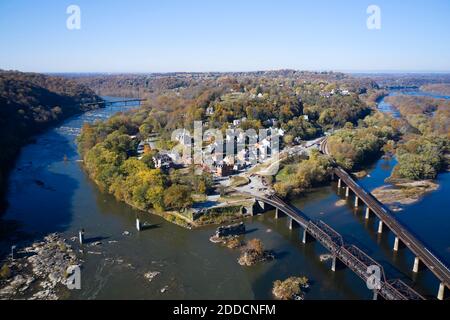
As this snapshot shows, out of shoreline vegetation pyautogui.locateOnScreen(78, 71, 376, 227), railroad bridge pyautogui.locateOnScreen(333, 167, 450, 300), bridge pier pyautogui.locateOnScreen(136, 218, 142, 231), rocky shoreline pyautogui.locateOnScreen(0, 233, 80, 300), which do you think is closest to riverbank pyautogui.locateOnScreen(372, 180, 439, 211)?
railroad bridge pyautogui.locateOnScreen(333, 167, 450, 300)

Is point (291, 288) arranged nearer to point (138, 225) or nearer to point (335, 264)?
point (335, 264)

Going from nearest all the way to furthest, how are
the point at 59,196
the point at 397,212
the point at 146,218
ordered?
the point at 146,218 < the point at 397,212 < the point at 59,196

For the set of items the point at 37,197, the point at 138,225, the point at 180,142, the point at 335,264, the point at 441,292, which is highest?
the point at 180,142

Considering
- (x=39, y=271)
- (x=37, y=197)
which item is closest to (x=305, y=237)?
(x=39, y=271)

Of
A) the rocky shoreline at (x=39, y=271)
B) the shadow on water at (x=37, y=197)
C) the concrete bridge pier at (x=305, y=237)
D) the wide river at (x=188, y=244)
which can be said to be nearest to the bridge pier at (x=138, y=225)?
the wide river at (x=188, y=244)

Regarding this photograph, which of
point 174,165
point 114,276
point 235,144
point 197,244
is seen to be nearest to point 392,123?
point 235,144

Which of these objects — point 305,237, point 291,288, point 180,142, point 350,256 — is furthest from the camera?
point 180,142
